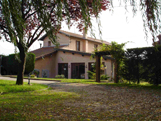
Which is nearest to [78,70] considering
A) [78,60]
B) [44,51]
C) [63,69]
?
[78,60]

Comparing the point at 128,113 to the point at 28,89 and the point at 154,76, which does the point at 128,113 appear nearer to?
the point at 28,89

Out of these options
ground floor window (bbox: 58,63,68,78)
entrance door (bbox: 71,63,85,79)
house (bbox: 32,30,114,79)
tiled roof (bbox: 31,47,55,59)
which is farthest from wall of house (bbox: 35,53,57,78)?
entrance door (bbox: 71,63,85,79)

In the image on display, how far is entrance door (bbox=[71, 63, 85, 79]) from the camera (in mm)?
22188

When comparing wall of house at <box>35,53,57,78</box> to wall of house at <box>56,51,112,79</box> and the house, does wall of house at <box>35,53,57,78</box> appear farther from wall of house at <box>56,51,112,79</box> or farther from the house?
wall of house at <box>56,51,112,79</box>

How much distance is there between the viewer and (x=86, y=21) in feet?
11.2

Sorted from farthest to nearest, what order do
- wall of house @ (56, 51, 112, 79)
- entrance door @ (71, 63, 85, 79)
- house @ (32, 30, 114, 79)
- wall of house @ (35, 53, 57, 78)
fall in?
wall of house @ (35, 53, 57, 78) < entrance door @ (71, 63, 85, 79) < house @ (32, 30, 114, 79) < wall of house @ (56, 51, 112, 79)

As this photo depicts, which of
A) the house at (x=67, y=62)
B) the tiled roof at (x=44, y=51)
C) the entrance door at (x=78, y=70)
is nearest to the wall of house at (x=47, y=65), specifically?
the house at (x=67, y=62)

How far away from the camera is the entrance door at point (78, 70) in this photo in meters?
22.2

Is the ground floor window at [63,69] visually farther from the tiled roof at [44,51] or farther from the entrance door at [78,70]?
the tiled roof at [44,51]

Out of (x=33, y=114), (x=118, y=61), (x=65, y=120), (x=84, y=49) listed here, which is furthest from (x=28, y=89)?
(x=84, y=49)

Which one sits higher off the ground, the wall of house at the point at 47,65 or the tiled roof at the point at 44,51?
the tiled roof at the point at 44,51

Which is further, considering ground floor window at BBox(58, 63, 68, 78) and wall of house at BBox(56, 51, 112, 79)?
ground floor window at BBox(58, 63, 68, 78)

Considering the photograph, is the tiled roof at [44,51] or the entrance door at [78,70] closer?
the entrance door at [78,70]

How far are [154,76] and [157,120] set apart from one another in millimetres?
7823
